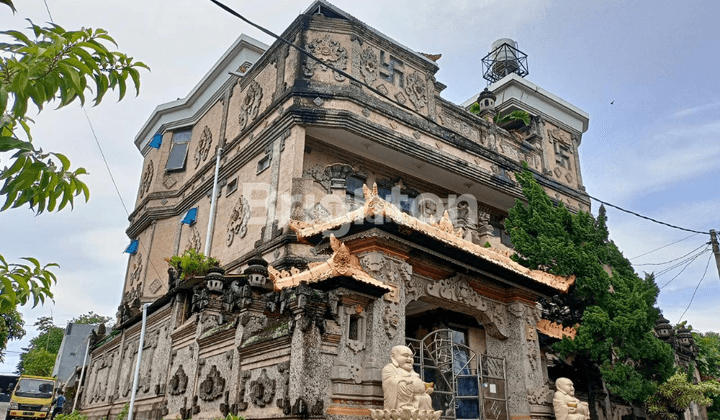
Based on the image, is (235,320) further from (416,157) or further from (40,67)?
(416,157)

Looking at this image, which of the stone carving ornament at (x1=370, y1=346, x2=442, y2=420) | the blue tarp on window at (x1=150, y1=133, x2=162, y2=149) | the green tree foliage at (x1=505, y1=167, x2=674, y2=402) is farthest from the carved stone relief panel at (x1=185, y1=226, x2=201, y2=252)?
the stone carving ornament at (x1=370, y1=346, x2=442, y2=420)

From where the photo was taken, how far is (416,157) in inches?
741

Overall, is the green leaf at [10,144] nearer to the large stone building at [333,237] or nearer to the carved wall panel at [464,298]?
the large stone building at [333,237]

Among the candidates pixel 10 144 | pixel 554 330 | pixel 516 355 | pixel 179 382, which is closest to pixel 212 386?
pixel 179 382

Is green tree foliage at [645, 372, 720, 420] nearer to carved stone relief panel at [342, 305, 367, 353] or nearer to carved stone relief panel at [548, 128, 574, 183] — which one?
carved stone relief panel at [342, 305, 367, 353]

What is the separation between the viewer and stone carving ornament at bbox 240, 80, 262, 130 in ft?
65.6

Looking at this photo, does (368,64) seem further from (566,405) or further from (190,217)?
(566,405)

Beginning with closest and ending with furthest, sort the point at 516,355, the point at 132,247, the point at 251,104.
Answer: the point at 516,355
the point at 251,104
the point at 132,247

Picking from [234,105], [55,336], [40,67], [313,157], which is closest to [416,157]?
[313,157]

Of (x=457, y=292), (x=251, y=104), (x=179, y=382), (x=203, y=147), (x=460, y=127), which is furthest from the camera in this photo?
(x=203, y=147)

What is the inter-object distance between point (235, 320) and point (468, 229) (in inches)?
492

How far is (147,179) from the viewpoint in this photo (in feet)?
89.2

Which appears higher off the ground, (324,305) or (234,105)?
(234,105)

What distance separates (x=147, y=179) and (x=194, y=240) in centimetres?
730
